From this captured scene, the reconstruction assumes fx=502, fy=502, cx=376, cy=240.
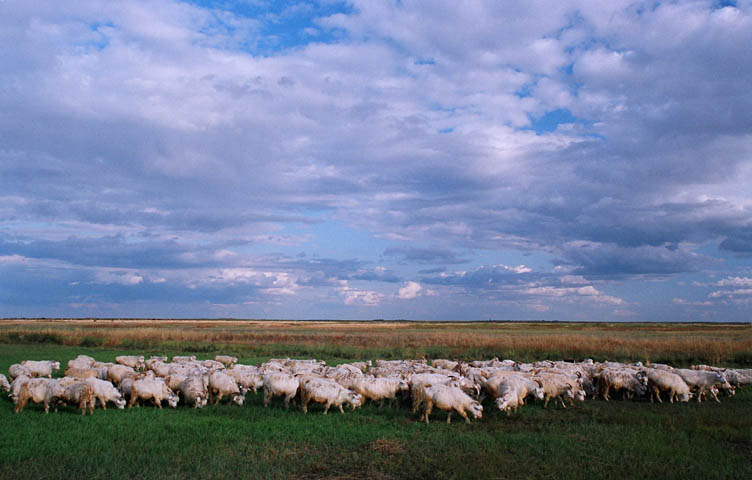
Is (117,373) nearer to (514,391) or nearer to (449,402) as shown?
(449,402)

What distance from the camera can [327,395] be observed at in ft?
47.3

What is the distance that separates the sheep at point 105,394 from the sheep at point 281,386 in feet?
13.3

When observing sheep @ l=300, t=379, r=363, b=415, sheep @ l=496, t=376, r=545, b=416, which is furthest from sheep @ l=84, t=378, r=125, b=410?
sheep @ l=496, t=376, r=545, b=416

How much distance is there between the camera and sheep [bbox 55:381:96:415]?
13.6m

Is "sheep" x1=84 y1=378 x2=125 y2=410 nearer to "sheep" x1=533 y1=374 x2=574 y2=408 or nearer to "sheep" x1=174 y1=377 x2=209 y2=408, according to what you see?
"sheep" x1=174 y1=377 x2=209 y2=408

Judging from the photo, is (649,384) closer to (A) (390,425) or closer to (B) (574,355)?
(A) (390,425)

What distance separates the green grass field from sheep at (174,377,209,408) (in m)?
0.47

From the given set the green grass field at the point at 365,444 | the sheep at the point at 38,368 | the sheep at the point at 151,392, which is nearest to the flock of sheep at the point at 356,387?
the sheep at the point at 151,392

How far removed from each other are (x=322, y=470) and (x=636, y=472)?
577cm

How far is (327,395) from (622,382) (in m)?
10.8

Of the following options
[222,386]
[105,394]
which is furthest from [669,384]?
[105,394]

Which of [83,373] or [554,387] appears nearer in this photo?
[554,387]

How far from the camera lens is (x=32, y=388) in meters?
13.8

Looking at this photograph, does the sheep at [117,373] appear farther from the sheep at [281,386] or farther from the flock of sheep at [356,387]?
the sheep at [281,386]
